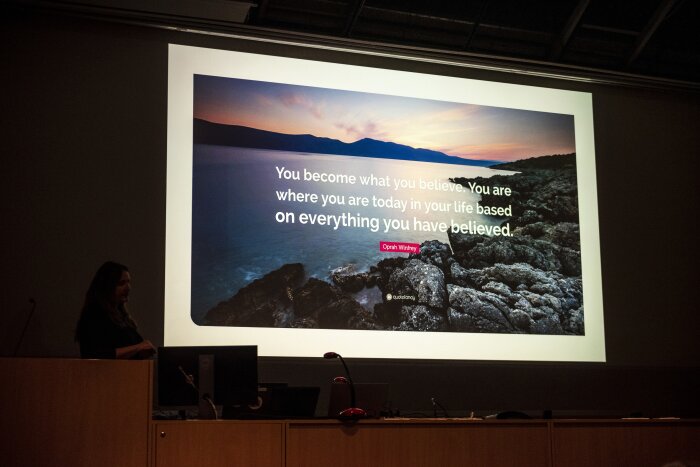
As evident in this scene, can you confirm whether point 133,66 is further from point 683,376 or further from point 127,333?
point 683,376

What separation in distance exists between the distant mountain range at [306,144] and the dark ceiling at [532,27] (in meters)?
0.78

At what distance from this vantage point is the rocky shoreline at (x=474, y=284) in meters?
5.64

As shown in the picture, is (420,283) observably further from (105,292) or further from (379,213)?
(105,292)

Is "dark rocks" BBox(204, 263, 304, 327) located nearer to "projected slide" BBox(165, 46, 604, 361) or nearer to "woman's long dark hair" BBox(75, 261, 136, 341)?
"projected slide" BBox(165, 46, 604, 361)

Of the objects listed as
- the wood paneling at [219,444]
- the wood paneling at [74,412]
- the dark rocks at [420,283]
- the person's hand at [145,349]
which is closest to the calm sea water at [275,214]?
the dark rocks at [420,283]

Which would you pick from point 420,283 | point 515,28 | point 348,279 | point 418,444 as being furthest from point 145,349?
point 515,28

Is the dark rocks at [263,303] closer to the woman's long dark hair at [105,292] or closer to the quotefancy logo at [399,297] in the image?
the quotefancy logo at [399,297]

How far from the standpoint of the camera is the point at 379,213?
5918 mm

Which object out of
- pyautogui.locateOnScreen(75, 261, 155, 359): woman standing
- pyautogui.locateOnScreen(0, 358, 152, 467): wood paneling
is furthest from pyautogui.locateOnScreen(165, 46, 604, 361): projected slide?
pyautogui.locateOnScreen(0, 358, 152, 467): wood paneling

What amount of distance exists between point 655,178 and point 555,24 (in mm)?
1416

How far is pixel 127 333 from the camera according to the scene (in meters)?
4.29

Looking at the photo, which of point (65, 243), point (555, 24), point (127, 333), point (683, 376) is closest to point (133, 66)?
point (65, 243)

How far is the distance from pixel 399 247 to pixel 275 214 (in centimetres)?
88

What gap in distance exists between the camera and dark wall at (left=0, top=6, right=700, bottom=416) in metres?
5.20
